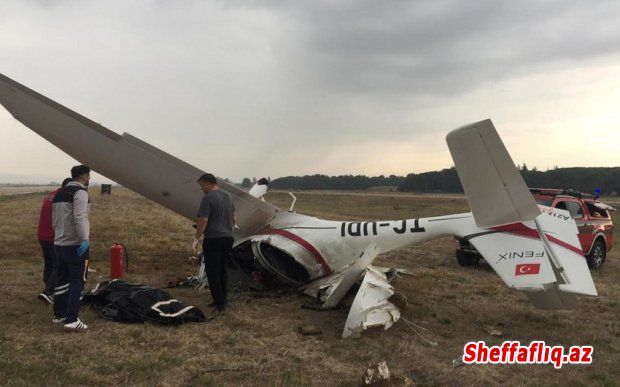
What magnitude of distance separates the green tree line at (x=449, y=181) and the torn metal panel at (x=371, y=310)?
32.6 metres

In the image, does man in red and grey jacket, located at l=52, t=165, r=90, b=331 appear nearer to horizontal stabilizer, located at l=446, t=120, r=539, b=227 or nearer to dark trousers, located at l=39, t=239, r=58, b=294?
dark trousers, located at l=39, t=239, r=58, b=294

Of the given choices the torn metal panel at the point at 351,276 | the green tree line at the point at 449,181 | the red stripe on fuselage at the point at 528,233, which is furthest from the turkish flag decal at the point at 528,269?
the green tree line at the point at 449,181

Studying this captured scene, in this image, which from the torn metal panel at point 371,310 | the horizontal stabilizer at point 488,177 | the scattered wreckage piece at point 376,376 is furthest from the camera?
the torn metal panel at point 371,310

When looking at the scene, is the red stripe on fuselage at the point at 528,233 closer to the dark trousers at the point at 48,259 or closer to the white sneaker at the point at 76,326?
the white sneaker at the point at 76,326

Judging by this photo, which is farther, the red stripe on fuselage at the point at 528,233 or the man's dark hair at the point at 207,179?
the man's dark hair at the point at 207,179

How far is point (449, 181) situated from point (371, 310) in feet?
292

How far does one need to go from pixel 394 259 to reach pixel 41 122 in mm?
8916

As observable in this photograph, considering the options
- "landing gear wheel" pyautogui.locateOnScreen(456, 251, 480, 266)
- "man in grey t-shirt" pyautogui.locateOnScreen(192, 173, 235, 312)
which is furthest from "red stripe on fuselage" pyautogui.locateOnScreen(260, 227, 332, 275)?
"landing gear wheel" pyautogui.locateOnScreen(456, 251, 480, 266)

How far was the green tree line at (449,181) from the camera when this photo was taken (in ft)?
234

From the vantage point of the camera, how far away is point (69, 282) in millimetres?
5496

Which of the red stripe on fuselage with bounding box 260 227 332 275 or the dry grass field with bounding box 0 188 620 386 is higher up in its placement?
the red stripe on fuselage with bounding box 260 227 332 275

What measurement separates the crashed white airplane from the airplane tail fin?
0.01m

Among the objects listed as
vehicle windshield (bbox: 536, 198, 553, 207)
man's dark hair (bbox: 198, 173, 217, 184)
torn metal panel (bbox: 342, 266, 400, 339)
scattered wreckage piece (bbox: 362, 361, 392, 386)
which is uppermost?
man's dark hair (bbox: 198, 173, 217, 184)

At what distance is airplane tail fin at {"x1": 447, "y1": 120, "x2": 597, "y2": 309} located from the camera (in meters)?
5.14
